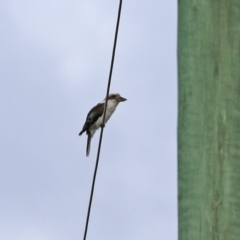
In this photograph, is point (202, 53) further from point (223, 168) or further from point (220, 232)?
point (220, 232)

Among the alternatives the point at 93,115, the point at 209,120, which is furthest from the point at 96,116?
the point at 209,120

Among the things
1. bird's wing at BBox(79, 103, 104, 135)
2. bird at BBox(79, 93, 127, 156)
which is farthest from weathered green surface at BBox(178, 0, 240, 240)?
bird's wing at BBox(79, 103, 104, 135)

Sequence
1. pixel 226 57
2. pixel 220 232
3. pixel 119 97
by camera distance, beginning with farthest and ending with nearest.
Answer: pixel 119 97
pixel 226 57
pixel 220 232

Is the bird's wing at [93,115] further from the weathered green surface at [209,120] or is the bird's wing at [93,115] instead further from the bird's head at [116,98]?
the weathered green surface at [209,120]

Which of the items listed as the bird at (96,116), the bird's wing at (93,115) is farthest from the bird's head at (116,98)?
the bird's wing at (93,115)

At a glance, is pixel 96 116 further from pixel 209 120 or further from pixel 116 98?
pixel 209 120

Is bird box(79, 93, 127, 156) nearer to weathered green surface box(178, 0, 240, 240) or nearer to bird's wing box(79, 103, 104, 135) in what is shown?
bird's wing box(79, 103, 104, 135)

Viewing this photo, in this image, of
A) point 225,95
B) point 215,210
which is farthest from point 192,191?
point 225,95
